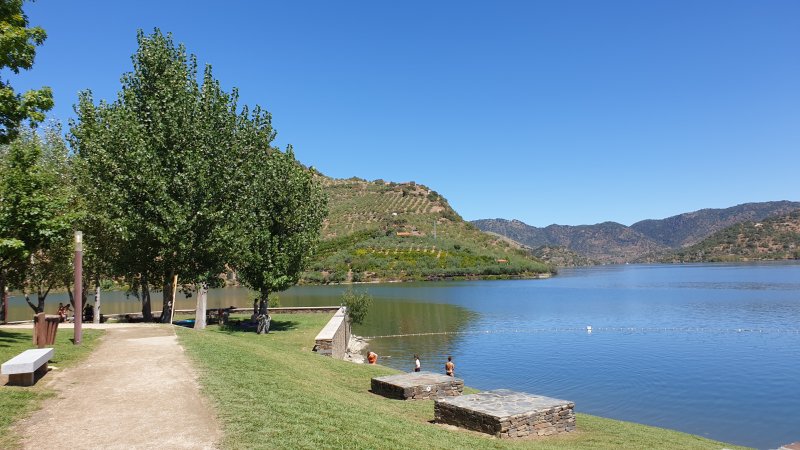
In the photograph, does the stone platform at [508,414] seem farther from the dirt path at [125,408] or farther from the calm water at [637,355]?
the calm water at [637,355]

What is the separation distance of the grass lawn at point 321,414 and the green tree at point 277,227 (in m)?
9.76

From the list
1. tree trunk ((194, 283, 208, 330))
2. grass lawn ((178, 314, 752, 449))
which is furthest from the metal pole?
tree trunk ((194, 283, 208, 330))

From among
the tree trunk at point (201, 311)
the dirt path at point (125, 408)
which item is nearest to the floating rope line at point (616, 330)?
the tree trunk at point (201, 311)

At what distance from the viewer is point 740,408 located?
81.5ft

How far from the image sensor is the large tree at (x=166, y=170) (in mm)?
25453

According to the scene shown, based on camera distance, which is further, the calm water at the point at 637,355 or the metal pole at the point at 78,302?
the calm water at the point at 637,355

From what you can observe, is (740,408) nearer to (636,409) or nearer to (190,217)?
(636,409)

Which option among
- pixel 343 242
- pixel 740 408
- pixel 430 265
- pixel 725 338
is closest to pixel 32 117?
pixel 740 408

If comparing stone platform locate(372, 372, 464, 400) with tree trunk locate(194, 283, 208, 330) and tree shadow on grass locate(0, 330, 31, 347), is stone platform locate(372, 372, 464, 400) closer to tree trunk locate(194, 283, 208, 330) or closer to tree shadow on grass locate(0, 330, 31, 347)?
tree shadow on grass locate(0, 330, 31, 347)

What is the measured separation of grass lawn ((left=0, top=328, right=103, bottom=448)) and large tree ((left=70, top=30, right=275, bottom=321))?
6483 millimetres

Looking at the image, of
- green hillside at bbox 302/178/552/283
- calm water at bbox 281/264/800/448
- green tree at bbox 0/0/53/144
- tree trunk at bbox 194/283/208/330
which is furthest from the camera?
green hillside at bbox 302/178/552/283

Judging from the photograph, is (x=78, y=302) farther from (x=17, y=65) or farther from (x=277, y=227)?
(x=277, y=227)

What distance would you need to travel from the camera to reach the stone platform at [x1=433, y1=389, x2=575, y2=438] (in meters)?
13.1

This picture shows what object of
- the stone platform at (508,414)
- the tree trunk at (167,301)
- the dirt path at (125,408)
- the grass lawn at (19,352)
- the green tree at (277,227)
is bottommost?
the stone platform at (508,414)
